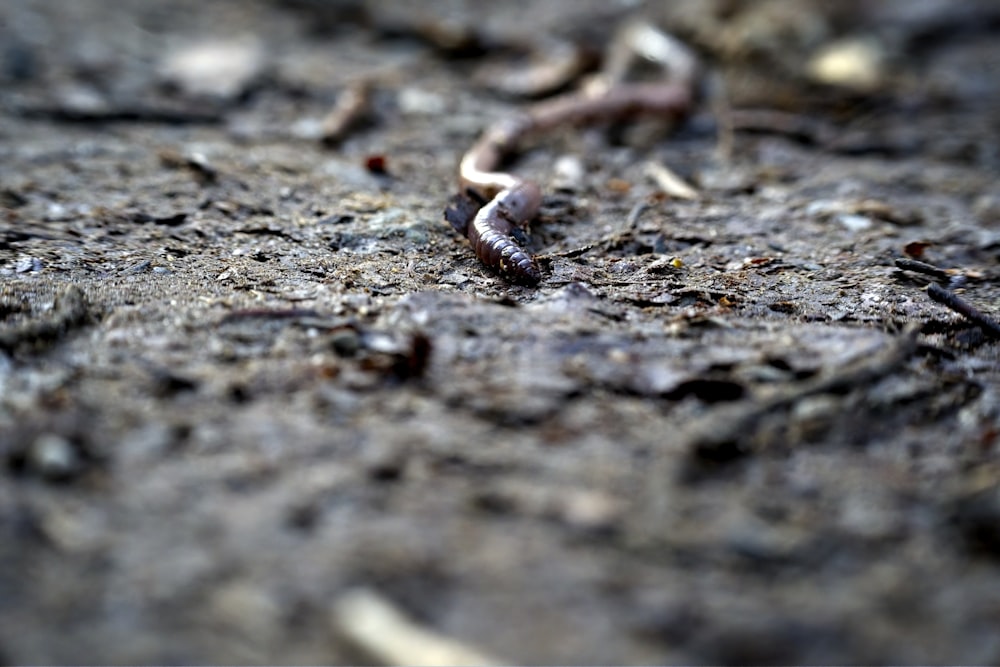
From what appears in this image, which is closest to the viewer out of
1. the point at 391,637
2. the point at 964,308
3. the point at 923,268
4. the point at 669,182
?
the point at 391,637

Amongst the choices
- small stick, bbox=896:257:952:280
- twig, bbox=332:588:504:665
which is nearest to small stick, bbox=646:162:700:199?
small stick, bbox=896:257:952:280

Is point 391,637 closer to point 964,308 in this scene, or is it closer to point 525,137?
point 964,308

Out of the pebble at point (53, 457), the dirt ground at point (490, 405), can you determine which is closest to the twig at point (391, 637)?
the dirt ground at point (490, 405)

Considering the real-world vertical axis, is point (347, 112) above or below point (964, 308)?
above

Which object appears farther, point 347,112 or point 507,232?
point 347,112

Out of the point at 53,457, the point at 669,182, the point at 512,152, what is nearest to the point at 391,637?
the point at 53,457

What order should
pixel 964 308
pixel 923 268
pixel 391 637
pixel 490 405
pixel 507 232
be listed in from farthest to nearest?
pixel 507 232, pixel 923 268, pixel 964 308, pixel 490 405, pixel 391 637
